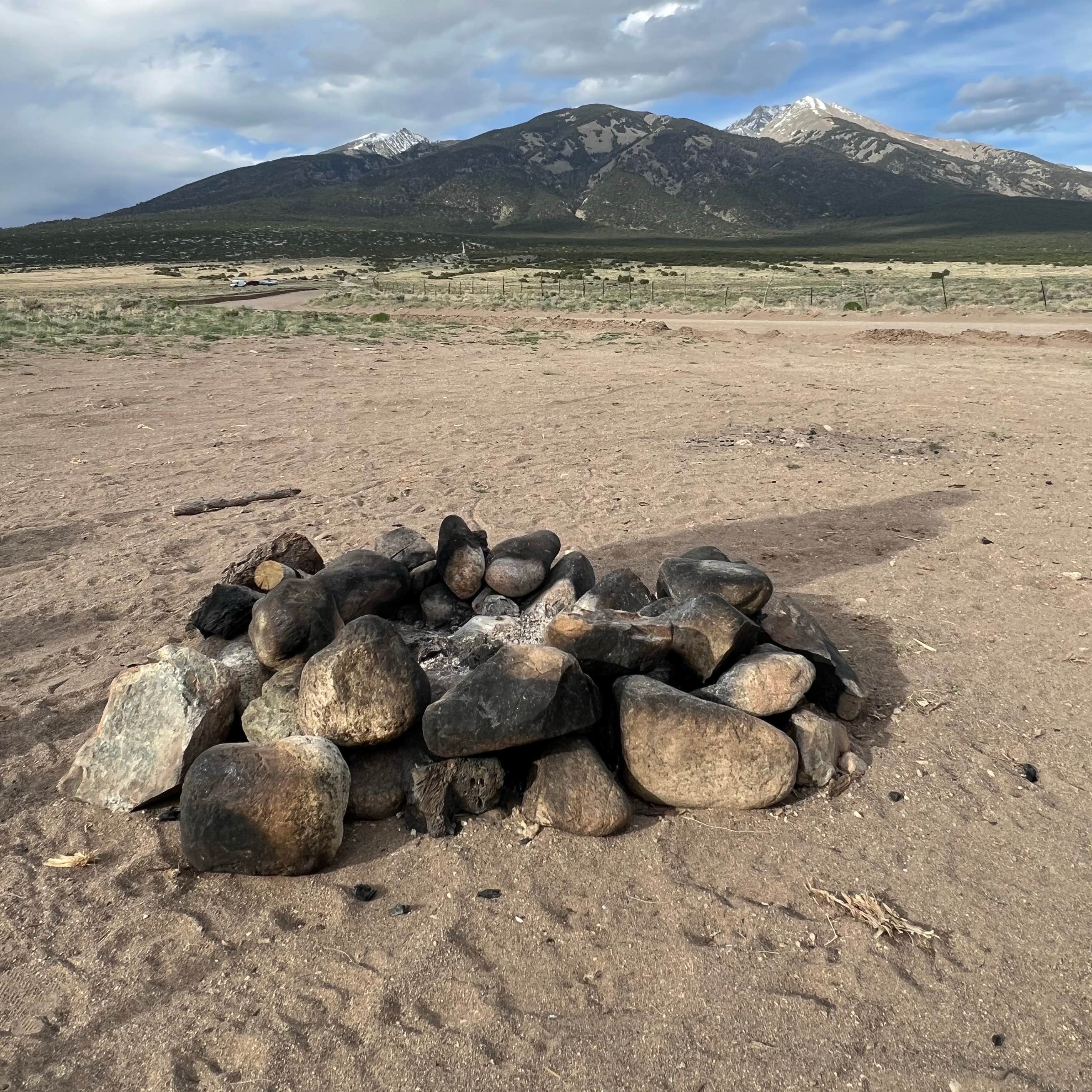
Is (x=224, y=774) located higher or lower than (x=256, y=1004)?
higher

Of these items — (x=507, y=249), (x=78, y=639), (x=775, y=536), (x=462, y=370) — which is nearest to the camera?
(x=78, y=639)

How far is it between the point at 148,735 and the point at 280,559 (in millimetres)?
1457

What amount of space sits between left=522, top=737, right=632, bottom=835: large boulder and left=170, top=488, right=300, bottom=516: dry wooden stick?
518 centimetres

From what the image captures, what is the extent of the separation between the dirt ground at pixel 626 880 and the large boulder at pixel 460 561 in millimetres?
1587

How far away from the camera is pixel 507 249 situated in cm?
9988

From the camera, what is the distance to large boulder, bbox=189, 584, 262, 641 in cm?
411

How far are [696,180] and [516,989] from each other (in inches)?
8080

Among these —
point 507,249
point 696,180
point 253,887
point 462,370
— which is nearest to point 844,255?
point 507,249

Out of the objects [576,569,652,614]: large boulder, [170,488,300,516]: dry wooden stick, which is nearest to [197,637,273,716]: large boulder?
[576,569,652,614]: large boulder

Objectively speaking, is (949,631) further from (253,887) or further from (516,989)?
(253,887)

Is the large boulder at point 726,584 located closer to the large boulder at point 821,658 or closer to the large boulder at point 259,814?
the large boulder at point 821,658

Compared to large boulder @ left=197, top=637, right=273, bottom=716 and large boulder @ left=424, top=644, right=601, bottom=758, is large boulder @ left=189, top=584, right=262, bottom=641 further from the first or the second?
large boulder @ left=424, top=644, right=601, bottom=758

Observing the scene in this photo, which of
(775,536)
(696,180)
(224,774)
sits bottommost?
(775,536)

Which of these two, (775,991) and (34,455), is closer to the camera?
(775,991)
